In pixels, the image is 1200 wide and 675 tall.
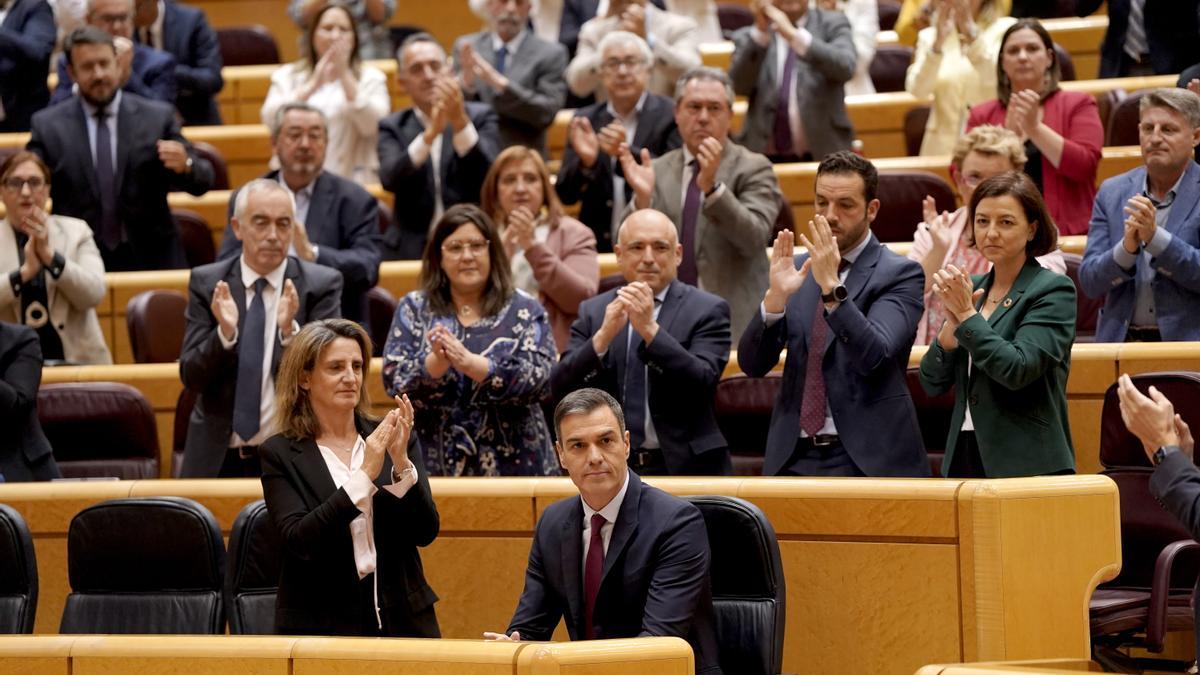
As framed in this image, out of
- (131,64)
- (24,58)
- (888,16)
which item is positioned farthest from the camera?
(888,16)

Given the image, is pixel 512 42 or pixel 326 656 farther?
pixel 512 42

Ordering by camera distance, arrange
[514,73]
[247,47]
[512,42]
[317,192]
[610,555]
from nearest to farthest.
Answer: [610,555]
[317,192]
[514,73]
[512,42]
[247,47]

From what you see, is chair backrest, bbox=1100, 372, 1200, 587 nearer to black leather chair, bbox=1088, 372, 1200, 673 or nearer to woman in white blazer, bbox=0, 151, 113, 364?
black leather chair, bbox=1088, 372, 1200, 673

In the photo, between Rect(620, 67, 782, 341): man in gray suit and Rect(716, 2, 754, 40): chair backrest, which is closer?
Rect(620, 67, 782, 341): man in gray suit

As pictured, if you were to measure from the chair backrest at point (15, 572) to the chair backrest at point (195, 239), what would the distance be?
249 centimetres

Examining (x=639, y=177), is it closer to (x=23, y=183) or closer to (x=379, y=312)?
(x=379, y=312)

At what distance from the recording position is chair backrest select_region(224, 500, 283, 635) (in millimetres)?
3387

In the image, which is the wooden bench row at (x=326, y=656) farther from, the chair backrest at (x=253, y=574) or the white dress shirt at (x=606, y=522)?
the chair backrest at (x=253, y=574)

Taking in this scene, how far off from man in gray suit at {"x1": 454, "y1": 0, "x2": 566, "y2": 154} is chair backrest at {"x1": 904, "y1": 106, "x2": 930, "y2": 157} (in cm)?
124

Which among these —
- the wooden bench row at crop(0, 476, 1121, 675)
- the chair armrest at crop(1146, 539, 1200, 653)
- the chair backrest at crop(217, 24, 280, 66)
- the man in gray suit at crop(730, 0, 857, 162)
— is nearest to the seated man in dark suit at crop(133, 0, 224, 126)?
the chair backrest at crop(217, 24, 280, 66)

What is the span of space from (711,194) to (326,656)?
1975 mm

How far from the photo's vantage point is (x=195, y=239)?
594 centimetres

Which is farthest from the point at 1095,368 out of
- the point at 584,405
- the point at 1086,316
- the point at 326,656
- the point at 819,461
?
the point at 326,656

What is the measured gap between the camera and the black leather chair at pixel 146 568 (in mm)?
3479
